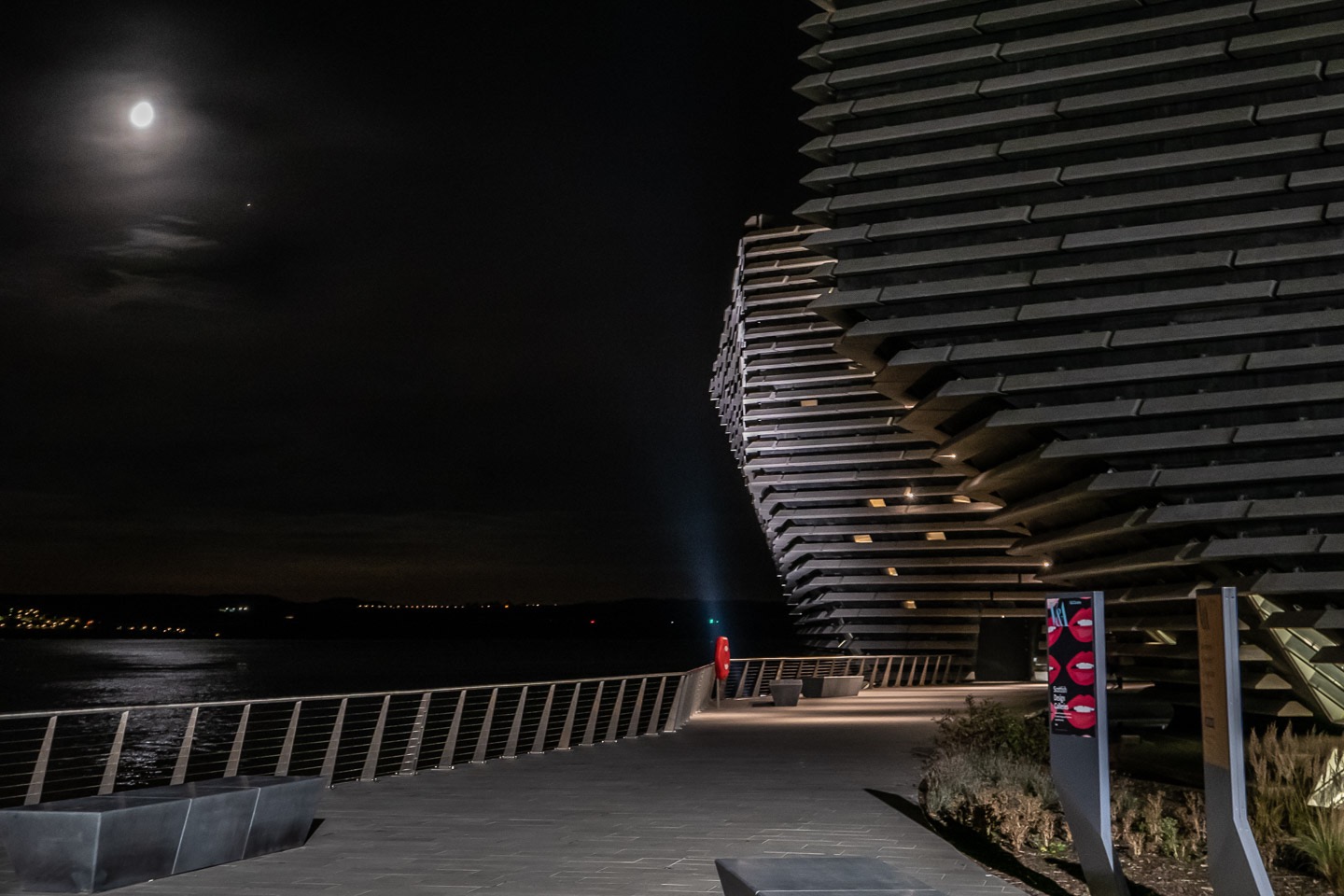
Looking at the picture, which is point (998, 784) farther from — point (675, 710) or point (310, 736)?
point (310, 736)

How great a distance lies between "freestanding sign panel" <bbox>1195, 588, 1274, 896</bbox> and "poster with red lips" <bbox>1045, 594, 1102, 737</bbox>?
2.32ft


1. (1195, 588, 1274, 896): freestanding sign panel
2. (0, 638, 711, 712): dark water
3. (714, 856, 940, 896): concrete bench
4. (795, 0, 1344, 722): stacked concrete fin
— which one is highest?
(795, 0, 1344, 722): stacked concrete fin

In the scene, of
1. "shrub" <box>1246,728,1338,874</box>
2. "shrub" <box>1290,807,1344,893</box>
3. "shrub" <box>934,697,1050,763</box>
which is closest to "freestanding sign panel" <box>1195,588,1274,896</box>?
"shrub" <box>1290,807,1344,893</box>

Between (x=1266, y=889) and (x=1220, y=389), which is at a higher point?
(x=1220, y=389)

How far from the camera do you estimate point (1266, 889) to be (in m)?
6.82

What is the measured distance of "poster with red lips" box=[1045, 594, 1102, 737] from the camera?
305 inches

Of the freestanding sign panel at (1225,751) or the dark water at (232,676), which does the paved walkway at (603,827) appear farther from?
the dark water at (232,676)

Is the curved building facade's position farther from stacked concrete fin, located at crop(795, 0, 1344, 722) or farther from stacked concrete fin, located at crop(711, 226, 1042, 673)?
stacked concrete fin, located at crop(711, 226, 1042, 673)

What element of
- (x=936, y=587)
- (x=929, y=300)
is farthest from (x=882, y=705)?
(x=936, y=587)

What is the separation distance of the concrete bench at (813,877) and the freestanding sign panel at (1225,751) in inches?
60.9

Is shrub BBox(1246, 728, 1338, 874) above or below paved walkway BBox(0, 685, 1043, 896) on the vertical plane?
above

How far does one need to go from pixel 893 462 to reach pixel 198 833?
166 feet

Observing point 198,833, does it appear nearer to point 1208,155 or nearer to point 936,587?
point 1208,155

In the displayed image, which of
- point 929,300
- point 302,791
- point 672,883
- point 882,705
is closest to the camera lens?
point 672,883
